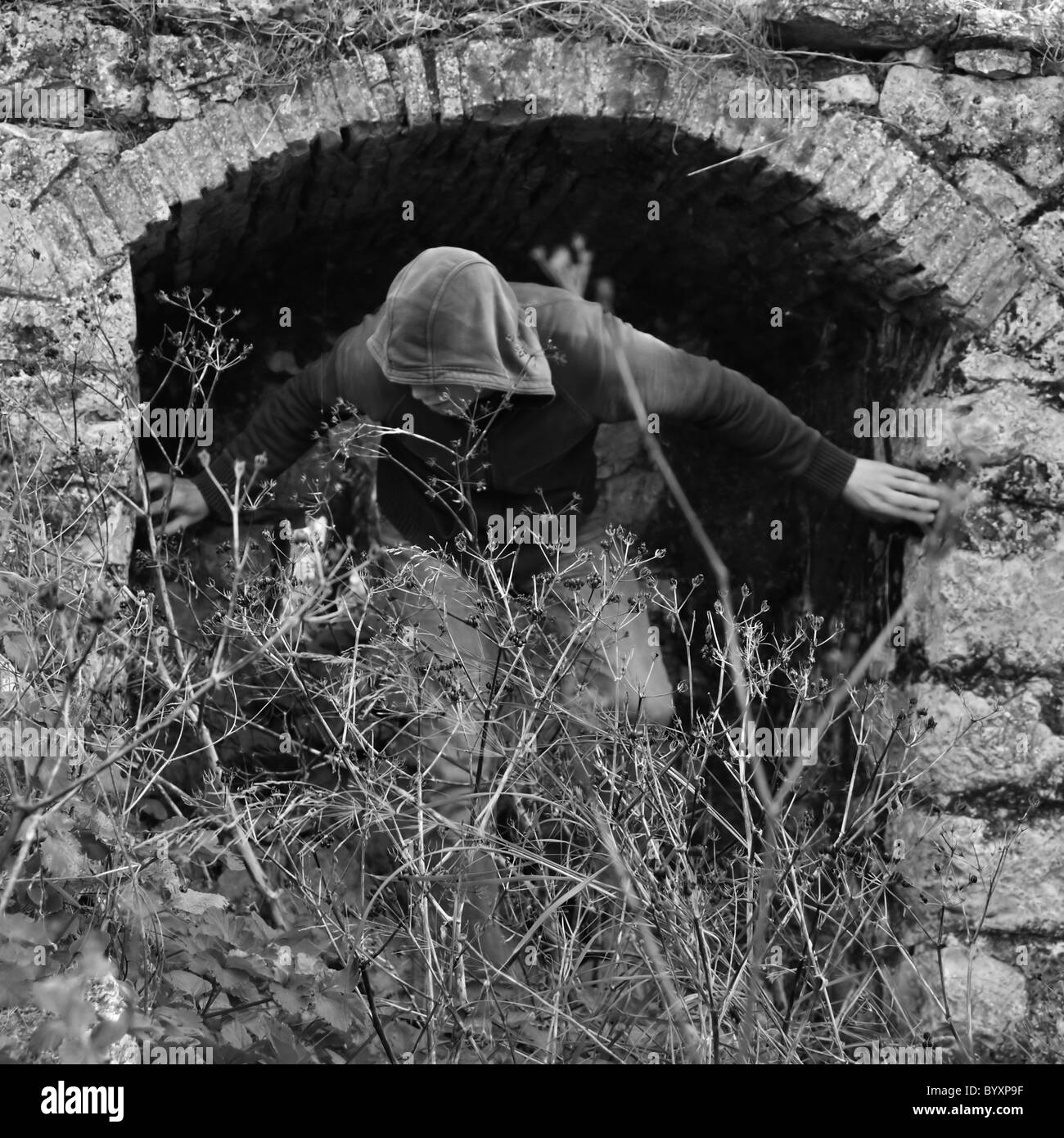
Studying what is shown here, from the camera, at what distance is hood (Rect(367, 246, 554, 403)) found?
2959 mm

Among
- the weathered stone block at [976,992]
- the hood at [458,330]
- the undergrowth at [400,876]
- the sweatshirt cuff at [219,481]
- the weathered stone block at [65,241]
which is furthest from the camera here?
the sweatshirt cuff at [219,481]

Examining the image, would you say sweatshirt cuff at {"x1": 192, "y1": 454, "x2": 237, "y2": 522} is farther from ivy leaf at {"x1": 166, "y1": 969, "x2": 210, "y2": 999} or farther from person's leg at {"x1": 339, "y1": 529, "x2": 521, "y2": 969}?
ivy leaf at {"x1": 166, "y1": 969, "x2": 210, "y2": 999}

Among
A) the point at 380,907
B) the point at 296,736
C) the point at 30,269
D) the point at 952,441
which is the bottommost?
the point at 380,907

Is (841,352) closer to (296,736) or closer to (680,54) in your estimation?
(680,54)

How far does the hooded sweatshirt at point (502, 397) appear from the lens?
2977 mm

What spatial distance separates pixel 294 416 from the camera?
11.2ft

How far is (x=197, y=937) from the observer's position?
245 centimetres

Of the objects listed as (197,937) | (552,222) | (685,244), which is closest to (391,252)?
(552,222)

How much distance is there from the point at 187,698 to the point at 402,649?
2.73ft

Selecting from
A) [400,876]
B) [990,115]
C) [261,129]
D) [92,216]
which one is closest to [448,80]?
[261,129]

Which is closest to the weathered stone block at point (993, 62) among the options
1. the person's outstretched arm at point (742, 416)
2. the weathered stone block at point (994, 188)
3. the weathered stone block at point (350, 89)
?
the weathered stone block at point (994, 188)

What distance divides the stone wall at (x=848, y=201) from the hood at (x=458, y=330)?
0.47 metres

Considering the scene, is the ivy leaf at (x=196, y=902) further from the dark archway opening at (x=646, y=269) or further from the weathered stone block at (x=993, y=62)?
the weathered stone block at (x=993, y=62)

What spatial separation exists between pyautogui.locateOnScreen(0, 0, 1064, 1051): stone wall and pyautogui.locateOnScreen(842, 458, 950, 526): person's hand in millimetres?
66
